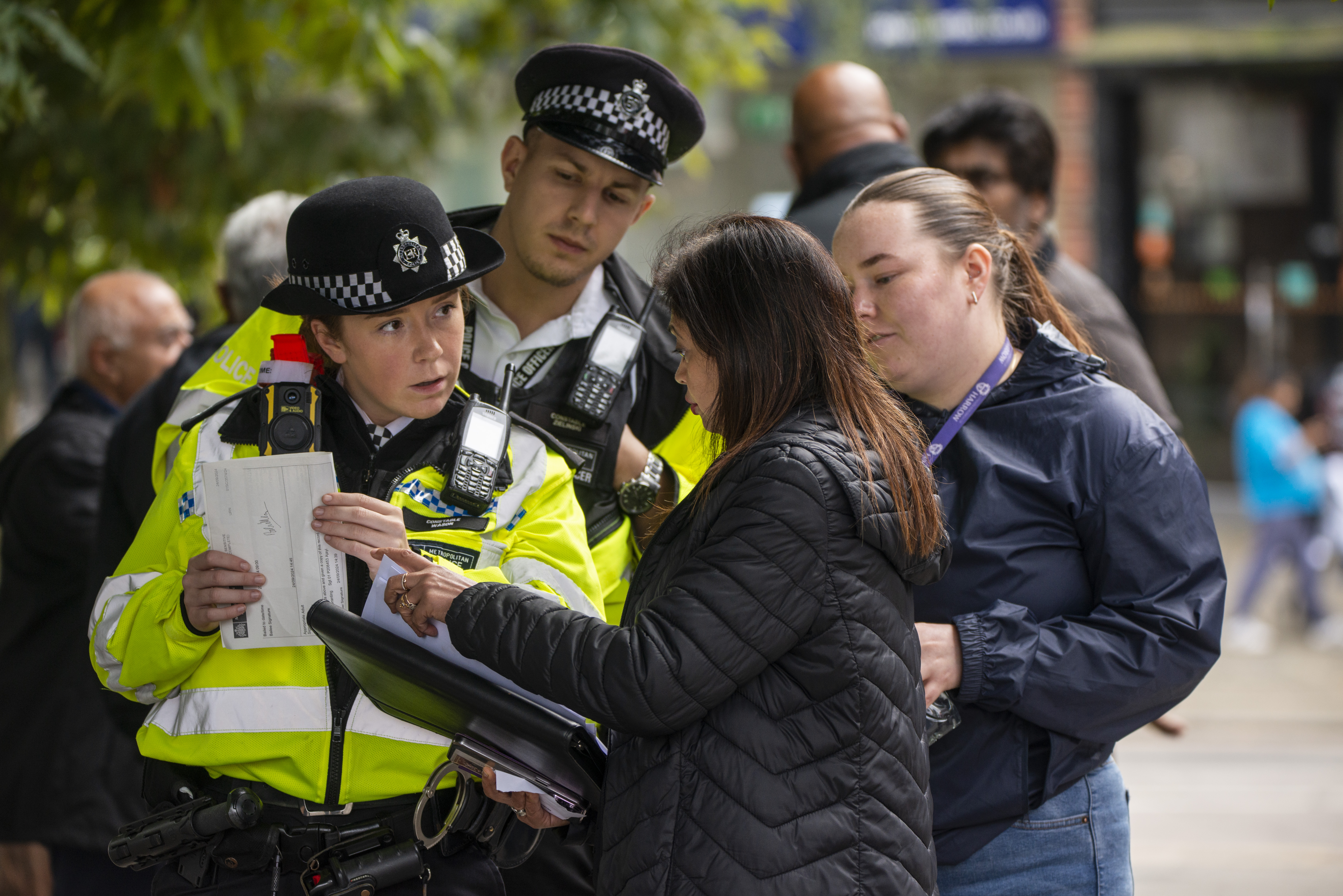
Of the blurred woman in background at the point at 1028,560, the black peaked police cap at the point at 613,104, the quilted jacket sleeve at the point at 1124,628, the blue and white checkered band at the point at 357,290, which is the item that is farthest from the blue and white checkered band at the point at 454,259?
the quilted jacket sleeve at the point at 1124,628

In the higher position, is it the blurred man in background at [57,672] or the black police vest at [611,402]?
the black police vest at [611,402]

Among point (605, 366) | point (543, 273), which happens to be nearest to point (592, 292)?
point (543, 273)

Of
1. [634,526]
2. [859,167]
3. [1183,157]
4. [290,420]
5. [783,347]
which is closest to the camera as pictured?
[783,347]

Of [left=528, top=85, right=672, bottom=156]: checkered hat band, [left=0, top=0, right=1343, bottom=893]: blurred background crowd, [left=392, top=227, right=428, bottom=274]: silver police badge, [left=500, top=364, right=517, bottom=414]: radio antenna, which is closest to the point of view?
[left=392, top=227, right=428, bottom=274]: silver police badge

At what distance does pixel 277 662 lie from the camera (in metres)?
2.13

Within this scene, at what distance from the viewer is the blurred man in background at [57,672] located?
11.8 ft

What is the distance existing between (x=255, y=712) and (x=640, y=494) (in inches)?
32.9

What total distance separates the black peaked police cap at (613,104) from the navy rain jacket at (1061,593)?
0.93 metres

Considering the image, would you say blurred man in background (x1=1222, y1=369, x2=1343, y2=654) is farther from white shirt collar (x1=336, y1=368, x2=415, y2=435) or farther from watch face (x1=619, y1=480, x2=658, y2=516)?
white shirt collar (x1=336, y1=368, x2=415, y2=435)

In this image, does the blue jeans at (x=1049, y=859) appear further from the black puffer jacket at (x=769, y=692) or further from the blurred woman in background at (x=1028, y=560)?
the black puffer jacket at (x=769, y=692)

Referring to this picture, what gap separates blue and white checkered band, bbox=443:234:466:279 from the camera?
85.0 inches

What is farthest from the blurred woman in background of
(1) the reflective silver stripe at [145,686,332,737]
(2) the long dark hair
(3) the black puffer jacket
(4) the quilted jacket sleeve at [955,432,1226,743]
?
(1) the reflective silver stripe at [145,686,332,737]

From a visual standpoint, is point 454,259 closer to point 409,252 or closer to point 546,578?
point 409,252

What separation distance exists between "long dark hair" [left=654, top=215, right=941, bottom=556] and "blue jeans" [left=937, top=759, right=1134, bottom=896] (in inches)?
26.0
